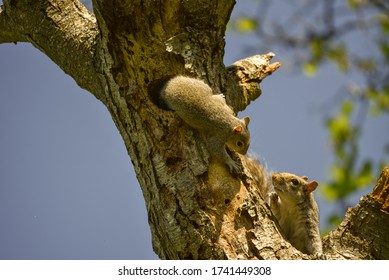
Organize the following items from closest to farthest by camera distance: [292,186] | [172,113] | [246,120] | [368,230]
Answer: [368,230] → [172,113] → [292,186] → [246,120]

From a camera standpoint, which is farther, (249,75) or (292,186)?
(292,186)

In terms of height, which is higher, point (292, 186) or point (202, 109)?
point (202, 109)

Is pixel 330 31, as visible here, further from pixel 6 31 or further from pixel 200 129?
pixel 6 31

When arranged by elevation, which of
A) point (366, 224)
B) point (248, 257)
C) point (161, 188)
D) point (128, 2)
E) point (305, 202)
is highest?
point (128, 2)

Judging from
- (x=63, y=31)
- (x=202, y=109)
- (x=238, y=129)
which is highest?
(x=63, y=31)

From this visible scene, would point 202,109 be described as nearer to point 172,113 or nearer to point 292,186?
point 172,113

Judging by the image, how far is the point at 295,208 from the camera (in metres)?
5.07

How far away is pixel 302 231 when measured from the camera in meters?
4.75

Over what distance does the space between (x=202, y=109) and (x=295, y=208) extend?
1240mm

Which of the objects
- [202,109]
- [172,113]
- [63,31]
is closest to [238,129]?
[202,109]

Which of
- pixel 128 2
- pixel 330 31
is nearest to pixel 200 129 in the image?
pixel 128 2

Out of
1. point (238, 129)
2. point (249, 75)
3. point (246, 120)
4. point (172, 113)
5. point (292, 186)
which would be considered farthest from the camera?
point (246, 120)

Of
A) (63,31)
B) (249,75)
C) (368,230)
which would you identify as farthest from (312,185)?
(63,31)
